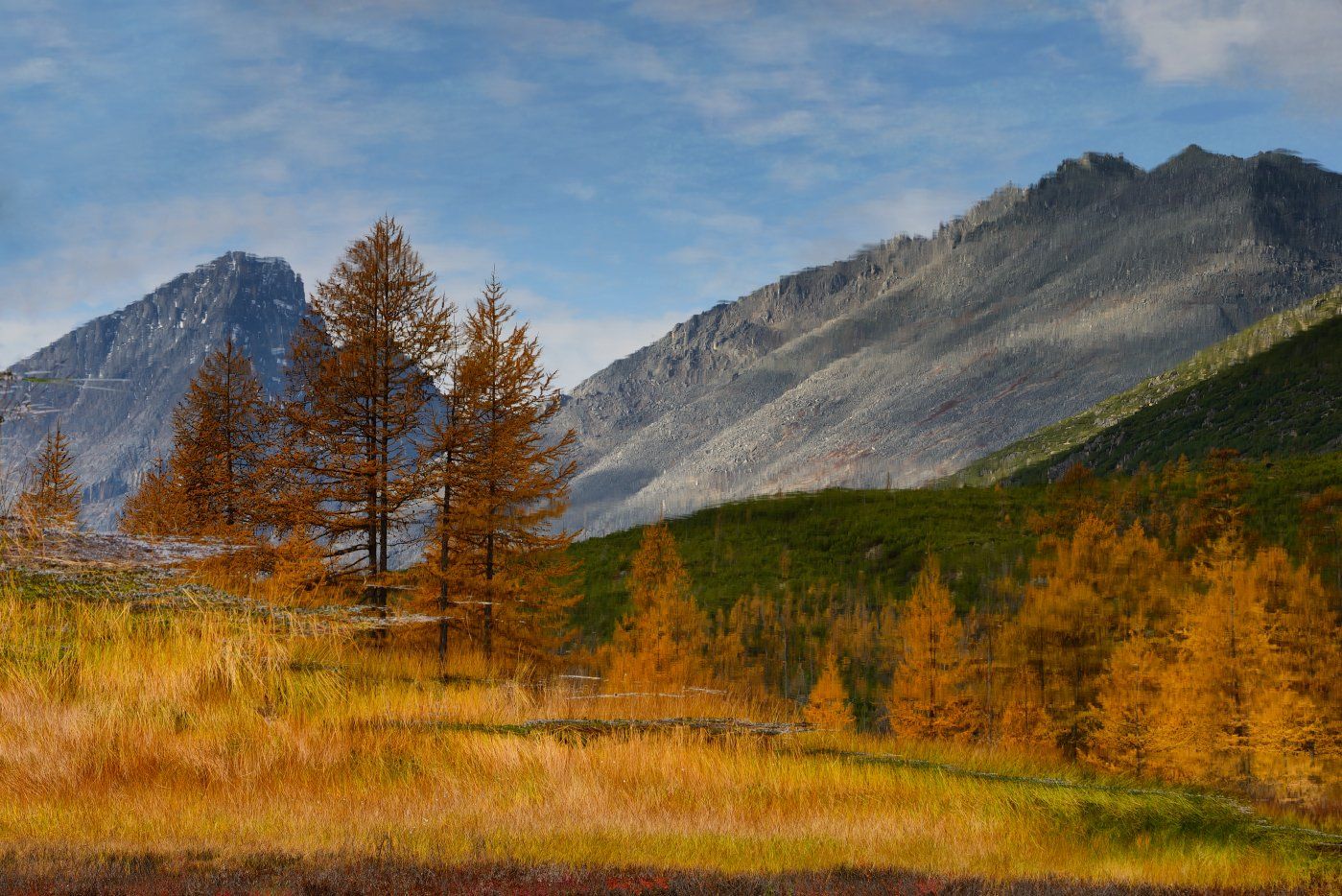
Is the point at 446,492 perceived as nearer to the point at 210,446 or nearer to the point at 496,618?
the point at 496,618

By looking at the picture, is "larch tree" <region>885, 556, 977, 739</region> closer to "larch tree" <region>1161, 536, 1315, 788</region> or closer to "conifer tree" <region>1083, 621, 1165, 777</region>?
"conifer tree" <region>1083, 621, 1165, 777</region>

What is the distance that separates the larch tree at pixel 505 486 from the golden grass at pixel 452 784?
1473 cm

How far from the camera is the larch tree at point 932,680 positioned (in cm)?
4338

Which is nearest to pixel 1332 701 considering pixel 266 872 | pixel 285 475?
pixel 285 475

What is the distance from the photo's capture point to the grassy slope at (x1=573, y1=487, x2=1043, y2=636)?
112000 millimetres

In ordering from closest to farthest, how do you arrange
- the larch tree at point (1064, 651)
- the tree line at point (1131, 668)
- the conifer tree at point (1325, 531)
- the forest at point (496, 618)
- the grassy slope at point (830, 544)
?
1. the forest at point (496, 618)
2. the tree line at point (1131, 668)
3. the larch tree at point (1064, 651)
4. the conifer tree at point (1325, 531)
5. the grassy slope at point (830, 544)

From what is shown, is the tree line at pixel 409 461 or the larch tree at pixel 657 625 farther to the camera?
the larch tree at pixel 657 625

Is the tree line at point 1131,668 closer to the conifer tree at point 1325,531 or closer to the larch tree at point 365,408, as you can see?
the larch tree at point 365,408

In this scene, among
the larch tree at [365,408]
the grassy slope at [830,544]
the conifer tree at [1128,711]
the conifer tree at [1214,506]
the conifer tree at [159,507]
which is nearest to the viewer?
the larch tree at [365,408]

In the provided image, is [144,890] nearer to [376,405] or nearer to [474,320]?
[376,405]

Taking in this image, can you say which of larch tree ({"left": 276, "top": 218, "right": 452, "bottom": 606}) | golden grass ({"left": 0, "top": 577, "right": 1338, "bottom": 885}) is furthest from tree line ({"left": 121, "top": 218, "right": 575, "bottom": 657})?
golden grass ({"left": 0, "top": 577, "right": 1338, "bottom": 885})

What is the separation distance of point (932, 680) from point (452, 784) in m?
37.5

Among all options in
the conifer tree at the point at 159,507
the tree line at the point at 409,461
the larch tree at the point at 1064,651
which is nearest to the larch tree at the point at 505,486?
the tree line at the point at 409,461

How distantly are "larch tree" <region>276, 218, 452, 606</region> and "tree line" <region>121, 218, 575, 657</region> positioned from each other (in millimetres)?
43
